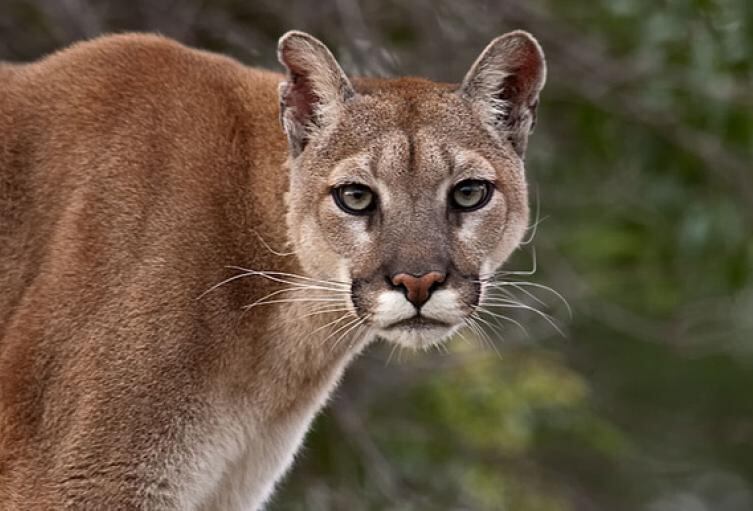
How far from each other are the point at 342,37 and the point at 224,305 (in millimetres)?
3523

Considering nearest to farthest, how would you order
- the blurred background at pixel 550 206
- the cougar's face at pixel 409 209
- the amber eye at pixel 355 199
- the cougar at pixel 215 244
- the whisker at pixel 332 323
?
1. the cougar's face at pixel 409 209
2. the cougar at pixel 215 244
3. the amber eye at pixel 355 199
4. the whisker at pixel 332 323
5. the blurred background at pixel 550 206

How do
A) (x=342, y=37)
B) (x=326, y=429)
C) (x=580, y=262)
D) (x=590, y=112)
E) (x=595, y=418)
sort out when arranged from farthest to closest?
(x=580, y=262) < (x=595, y=418) < (x=590, y=112) < (x=326, y=429) < (x=342, y=37)

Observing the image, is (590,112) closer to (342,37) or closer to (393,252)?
(342,37)

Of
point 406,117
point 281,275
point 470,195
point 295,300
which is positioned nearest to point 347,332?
point 295,300

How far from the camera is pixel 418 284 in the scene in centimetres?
693

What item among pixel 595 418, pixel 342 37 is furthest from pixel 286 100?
pixel 595 418

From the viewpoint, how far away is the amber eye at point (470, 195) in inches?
289

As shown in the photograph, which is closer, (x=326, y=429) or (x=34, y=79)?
(x=34, y=79)

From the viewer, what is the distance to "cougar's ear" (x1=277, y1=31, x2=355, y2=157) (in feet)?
24.7

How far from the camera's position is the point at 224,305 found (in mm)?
7387

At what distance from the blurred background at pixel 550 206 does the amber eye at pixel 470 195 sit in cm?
269

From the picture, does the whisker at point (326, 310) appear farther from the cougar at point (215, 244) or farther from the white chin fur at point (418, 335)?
the white chin fur at point (418, 335)

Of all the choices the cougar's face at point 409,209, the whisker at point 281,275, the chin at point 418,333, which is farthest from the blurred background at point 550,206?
the chin at point 418,333

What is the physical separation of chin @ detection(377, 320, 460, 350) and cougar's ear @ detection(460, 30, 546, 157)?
1.10m
